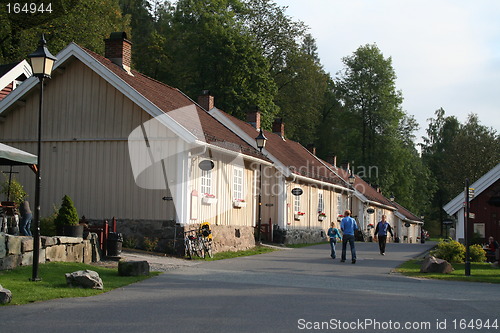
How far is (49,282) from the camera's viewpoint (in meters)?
12.0

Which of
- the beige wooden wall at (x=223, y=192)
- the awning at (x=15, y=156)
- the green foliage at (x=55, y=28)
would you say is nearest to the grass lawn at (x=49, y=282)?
the awning at (x=15, y=156)

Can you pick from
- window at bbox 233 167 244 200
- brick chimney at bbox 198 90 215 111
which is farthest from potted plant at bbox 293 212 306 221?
window at bbox 233 167 244 200

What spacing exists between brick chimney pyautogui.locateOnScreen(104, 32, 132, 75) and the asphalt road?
1018 cm

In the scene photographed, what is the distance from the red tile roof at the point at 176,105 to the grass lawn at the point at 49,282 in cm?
691

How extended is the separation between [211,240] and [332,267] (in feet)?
14.9

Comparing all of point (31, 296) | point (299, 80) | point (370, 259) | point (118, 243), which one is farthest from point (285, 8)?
point (31, 296)

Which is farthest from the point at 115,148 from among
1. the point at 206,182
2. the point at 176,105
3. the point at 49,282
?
the point at 49,282

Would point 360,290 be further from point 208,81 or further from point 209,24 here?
point 209,24

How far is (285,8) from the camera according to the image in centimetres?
5541

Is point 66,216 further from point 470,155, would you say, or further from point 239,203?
point 470,155

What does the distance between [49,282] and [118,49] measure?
505 inches

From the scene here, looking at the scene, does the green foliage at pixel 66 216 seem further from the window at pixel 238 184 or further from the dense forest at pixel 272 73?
the dense forest at pixel 272 73

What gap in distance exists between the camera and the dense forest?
40.2 metres

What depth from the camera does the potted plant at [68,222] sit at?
15844 mm
